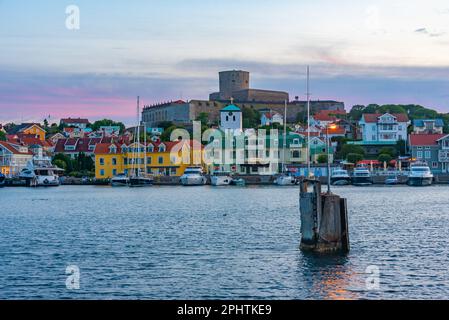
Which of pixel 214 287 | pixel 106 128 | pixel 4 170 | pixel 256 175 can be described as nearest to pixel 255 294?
pixel 214 287

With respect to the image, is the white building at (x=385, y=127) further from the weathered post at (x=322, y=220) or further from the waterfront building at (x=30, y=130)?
the weathered post at (x=322, y=220)

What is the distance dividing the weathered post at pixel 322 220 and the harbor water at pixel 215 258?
0.47m

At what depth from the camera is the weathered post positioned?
81.7 ft

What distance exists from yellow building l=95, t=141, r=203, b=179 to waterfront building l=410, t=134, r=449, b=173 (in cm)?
2736

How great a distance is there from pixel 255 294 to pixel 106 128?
141793 millimetres

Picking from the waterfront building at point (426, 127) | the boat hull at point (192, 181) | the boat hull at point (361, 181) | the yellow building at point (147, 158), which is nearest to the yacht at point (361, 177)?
the boat hull at point (361, 181)

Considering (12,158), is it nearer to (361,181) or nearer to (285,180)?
(285,180)

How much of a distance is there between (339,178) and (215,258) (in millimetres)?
67759

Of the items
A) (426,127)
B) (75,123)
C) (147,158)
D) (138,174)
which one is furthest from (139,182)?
(75,123)

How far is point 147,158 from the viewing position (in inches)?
4107

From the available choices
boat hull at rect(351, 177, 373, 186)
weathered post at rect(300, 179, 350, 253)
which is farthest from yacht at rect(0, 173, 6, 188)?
weathered post at rect(300, 179, 350, 253)

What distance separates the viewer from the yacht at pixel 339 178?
306ft

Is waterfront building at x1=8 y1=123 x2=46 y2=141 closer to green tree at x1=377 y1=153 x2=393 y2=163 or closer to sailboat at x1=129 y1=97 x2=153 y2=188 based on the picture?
sailboat at x1=129 y1=97 x2=153 y2=188
